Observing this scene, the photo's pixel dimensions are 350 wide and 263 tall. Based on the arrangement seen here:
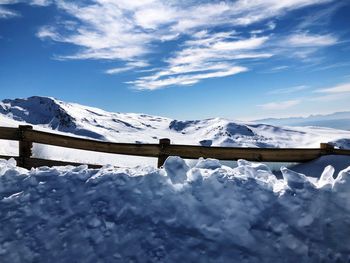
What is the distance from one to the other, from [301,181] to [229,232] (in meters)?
1.36

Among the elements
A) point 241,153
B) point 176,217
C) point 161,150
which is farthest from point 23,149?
point 176,217

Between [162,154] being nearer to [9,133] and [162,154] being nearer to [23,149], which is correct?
[23,149]

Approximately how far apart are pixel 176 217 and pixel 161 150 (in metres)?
4.03

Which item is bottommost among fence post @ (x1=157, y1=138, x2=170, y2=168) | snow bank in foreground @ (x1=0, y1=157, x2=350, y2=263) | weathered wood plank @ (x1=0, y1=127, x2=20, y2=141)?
snow bank in foreground @ (x1=0, y1=157, x2=350, y2=263)

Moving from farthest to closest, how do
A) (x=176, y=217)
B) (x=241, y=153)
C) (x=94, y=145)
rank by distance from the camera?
(x=94, y=145), (x=241, y=153), (x=176, y=217)

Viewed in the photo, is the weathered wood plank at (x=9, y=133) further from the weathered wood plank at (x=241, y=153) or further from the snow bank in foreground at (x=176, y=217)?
the snow bank in foreground at (x=176, y=217)

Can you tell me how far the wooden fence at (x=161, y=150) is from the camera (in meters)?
8.55

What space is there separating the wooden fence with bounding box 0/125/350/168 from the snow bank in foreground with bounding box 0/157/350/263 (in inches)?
113

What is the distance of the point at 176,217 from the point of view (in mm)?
4895

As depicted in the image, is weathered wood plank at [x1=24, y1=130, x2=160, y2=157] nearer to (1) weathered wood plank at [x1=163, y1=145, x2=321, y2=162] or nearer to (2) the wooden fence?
(2) the wooden fence

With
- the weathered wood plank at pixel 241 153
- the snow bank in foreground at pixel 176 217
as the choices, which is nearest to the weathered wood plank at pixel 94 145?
the weathered wood plank at pixel 241 153

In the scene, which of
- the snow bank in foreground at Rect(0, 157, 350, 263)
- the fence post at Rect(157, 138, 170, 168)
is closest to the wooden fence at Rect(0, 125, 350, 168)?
the fence post at Rect(157, 138, 170, 168)

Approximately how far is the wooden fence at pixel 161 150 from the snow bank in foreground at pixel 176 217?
113 inches

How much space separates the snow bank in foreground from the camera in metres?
4.54
